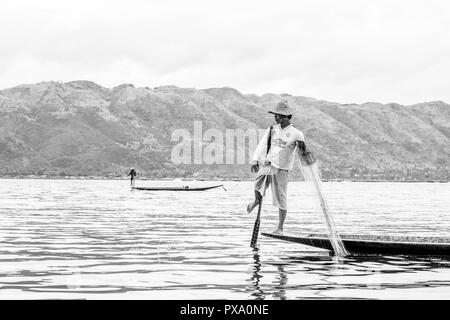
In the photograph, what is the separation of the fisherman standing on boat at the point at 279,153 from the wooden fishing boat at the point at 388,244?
1.02 metres

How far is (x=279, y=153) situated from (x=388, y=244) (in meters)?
3.16

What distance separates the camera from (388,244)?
1639 centimetres

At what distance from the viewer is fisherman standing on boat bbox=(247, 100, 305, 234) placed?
1767cm

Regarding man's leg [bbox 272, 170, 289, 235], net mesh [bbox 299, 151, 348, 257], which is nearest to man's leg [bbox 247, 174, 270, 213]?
man's leg [bbox 272, 170, 289, 235]

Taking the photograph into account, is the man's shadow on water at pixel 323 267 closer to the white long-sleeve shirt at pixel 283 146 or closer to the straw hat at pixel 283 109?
the white long-sleeve shirt at pixel 283 146

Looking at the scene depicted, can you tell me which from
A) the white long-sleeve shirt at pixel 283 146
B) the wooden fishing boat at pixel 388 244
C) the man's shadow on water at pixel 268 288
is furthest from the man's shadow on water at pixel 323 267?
the white long-sleeve shirt at pixel 283 146

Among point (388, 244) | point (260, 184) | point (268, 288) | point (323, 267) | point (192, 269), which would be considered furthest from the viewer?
point (260, 184)

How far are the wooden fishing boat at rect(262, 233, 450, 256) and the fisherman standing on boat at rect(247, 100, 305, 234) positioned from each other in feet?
3.36

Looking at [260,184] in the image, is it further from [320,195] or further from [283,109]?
[283,109]

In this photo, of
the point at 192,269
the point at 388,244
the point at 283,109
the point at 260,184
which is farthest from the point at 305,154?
the point at 192,269

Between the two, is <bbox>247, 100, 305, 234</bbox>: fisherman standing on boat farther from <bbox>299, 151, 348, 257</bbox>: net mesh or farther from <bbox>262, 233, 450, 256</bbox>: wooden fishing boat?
<bbox>262, 233, 450, 256</bbox>: wooden fishing boat

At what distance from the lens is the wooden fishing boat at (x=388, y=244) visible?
1597 centimetres

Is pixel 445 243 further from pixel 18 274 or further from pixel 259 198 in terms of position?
pixel 18 274

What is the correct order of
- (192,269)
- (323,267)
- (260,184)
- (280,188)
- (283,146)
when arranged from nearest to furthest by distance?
(192,269) < (323,267) < (283,146) < (280,188) < (260,184)
